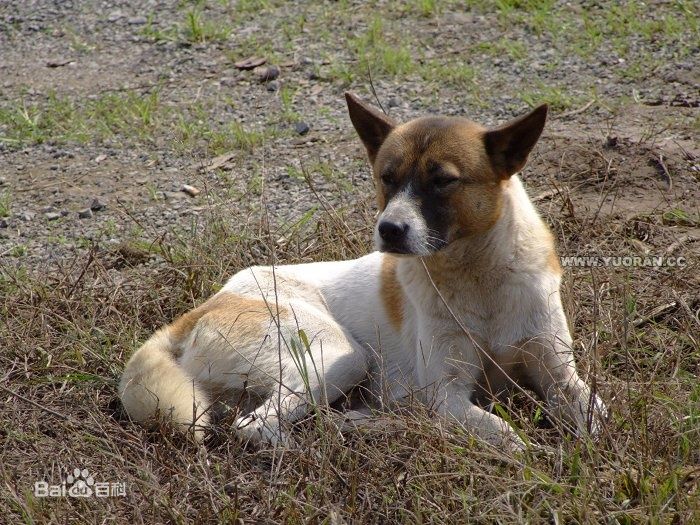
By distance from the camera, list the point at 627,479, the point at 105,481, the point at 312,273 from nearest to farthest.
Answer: the point at 627,479 → the point at 105,481 → the point at 312,273

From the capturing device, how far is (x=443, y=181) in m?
3.99

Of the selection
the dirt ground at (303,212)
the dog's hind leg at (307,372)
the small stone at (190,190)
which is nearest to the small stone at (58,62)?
the dirt ground at (303,212)

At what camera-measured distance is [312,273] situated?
15.4 ft

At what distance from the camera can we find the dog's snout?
3822mm

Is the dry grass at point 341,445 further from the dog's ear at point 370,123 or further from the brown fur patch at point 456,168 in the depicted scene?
the dog's ear at point 370,123

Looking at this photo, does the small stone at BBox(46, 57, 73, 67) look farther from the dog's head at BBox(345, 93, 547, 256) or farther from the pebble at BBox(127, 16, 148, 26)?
the dog's head at BBox(345, 93, 547, 256)

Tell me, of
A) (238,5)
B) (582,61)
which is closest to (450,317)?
(582,61)

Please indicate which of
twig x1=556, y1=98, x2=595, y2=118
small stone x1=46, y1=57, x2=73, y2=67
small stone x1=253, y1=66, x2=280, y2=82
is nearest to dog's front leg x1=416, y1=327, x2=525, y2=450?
twig x1=556, y1=98, x2=595, y2=118

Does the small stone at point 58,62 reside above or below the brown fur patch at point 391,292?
below

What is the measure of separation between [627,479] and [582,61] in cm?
476

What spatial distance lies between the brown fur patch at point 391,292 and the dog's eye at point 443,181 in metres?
0.58

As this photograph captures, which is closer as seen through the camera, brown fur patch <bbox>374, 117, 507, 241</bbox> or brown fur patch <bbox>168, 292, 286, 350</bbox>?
brown fur patch <bbox>374, 117, 507, 241</bbox>

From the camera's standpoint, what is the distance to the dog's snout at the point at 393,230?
382 cm

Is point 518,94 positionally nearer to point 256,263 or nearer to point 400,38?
point 400,38
